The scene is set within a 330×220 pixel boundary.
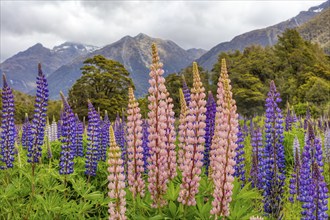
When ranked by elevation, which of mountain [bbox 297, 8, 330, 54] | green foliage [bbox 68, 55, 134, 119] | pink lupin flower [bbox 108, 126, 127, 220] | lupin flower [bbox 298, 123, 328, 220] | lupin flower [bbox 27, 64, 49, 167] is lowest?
lupin flower [bbox 298, 123, 328, 220]

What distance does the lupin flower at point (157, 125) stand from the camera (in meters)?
3.37

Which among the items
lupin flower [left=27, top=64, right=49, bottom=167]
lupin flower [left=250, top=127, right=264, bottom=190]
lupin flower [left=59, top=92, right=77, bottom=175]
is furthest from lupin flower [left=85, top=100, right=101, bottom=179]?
lupin flower [left=250, top=127, right=264, bottom=190]

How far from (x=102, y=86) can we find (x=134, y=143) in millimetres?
38981

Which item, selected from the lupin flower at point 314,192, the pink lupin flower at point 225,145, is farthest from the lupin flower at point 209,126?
the pink lupin flower at point 225,145

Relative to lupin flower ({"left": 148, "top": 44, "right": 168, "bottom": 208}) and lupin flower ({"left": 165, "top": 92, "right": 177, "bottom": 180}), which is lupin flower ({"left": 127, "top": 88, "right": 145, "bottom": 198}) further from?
lupin flower ({"left": 165, "top": 92, "right": 177, "bottom": 180})

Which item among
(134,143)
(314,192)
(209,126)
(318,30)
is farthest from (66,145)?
(318,30)

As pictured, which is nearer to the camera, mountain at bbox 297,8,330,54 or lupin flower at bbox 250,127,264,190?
lupin flower at bbox 250,127,264,190

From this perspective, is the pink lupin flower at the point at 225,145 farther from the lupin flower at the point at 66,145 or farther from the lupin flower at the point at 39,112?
the lupin flower at the point at 39,112

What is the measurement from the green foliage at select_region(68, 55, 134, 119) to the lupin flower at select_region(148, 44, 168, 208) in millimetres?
33331

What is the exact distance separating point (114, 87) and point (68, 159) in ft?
122

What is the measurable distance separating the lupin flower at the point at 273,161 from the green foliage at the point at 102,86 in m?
32.0

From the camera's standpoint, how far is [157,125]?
3.40m

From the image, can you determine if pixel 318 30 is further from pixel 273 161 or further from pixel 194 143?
pixel 194 143

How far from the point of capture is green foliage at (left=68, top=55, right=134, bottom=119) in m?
38.3
